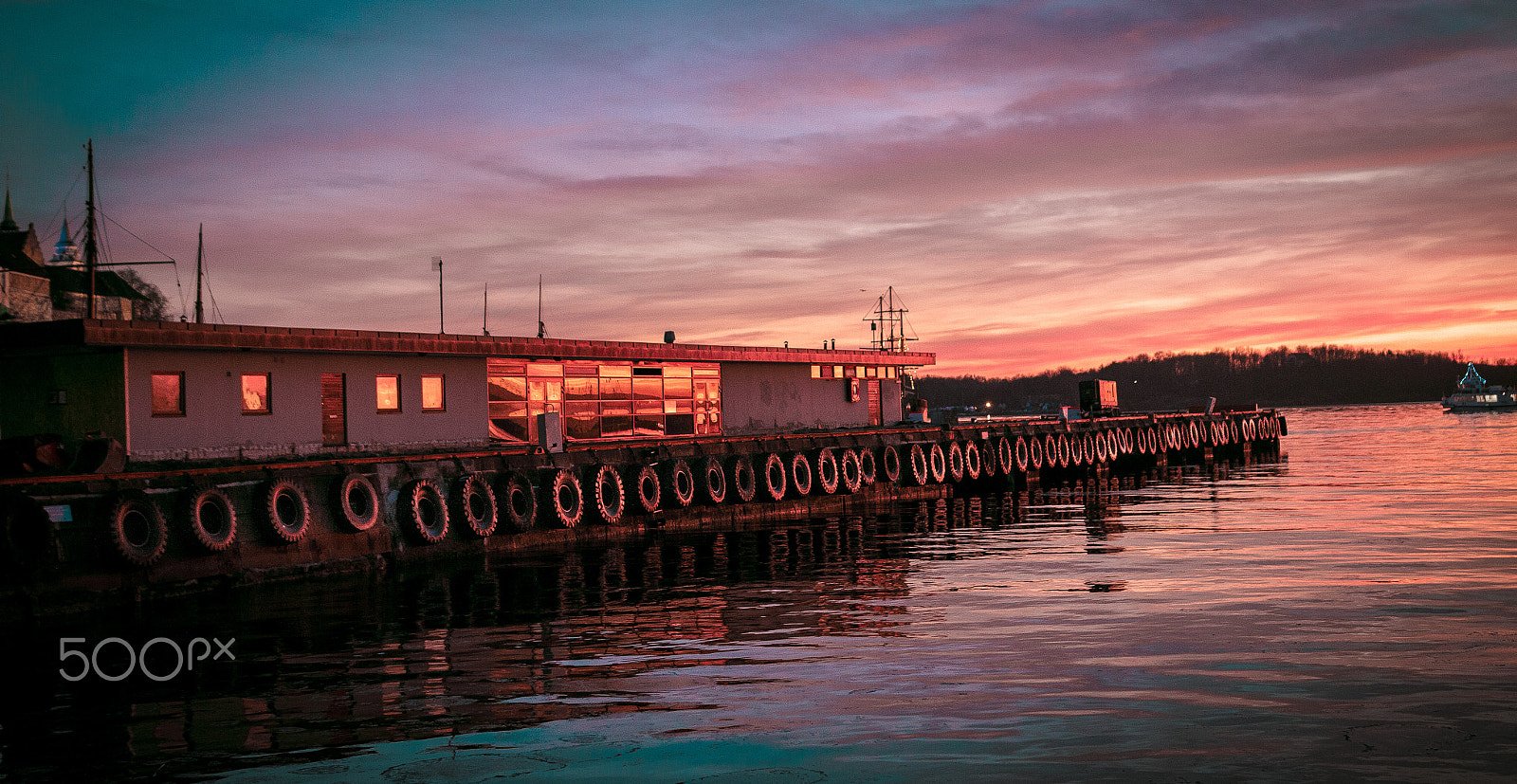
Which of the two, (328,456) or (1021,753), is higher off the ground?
(328,456)

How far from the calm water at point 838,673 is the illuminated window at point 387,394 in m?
7.78

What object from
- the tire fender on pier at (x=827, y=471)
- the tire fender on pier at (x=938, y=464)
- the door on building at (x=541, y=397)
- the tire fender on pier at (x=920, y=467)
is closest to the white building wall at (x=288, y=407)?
the door on building at (x=541, y=397)

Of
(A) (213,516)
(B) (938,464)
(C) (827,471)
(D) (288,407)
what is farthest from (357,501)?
(B) (938,464)

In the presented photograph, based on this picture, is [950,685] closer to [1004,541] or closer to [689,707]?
[689,707]

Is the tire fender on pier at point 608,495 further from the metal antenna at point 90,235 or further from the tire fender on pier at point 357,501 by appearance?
the metal antenna at point 90,235

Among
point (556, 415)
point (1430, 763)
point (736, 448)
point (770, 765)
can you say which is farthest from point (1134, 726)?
point (736, 448)

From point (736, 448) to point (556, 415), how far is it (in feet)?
24.2

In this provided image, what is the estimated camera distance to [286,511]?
897 inches

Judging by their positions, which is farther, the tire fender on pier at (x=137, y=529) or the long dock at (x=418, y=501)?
the tire fender on pier at (x=137, y=529)

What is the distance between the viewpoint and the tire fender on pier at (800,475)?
37250 millimetres

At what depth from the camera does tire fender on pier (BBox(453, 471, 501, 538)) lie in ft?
86.9

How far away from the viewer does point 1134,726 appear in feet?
34.1

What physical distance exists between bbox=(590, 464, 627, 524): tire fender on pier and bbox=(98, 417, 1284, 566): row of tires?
0.09ft

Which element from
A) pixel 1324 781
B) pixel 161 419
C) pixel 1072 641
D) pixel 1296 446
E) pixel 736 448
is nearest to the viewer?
pixel 1324 781
